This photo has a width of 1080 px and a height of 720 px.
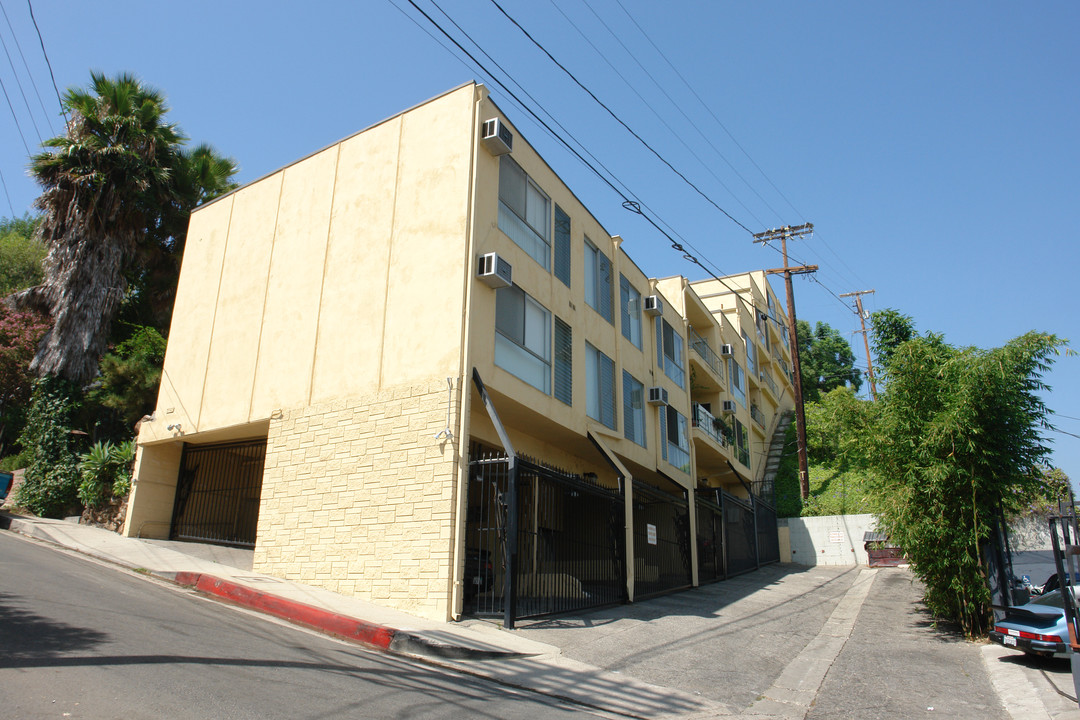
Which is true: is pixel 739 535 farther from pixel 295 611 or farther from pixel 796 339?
pixel 295 611

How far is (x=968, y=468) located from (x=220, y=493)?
1560cm

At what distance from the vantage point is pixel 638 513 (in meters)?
16.9

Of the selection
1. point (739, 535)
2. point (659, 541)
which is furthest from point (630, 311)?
point (739, 535)

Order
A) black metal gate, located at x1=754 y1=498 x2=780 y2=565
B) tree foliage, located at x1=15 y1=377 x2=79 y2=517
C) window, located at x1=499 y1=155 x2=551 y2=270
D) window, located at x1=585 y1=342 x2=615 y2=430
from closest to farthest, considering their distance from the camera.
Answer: window, located at x1=499 y1=155 x2=551 y2=270 → window, located at x1=585 y1=342 x2=615 y2=430 → tree foliage, located at x1=15 y1=377 x2=79 y2=517 → black metal gate, located at x1=754 y1=498 x2=780 y2=565

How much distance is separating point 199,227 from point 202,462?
6041mm

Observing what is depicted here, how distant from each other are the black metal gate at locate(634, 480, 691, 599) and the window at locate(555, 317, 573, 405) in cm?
258

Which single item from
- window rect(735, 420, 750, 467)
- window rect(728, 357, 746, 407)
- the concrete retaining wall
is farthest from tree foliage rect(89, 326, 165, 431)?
the concrete retaining wall

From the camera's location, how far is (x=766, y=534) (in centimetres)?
2827

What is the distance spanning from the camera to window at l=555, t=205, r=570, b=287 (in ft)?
52.3

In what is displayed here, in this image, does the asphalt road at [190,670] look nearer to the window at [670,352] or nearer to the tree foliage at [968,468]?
the tree foliage at [968,468]

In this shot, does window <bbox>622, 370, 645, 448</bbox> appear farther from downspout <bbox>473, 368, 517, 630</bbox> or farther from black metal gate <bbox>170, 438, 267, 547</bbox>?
black metal gate <bbox>170, 438, 267, 547</bbox>

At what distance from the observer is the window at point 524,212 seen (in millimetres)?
14156

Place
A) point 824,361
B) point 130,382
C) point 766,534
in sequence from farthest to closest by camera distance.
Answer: point 824,361 → point 766,534 → point 130,382

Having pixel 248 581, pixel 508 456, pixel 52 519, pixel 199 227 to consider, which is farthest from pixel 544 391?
pixel 52 519
